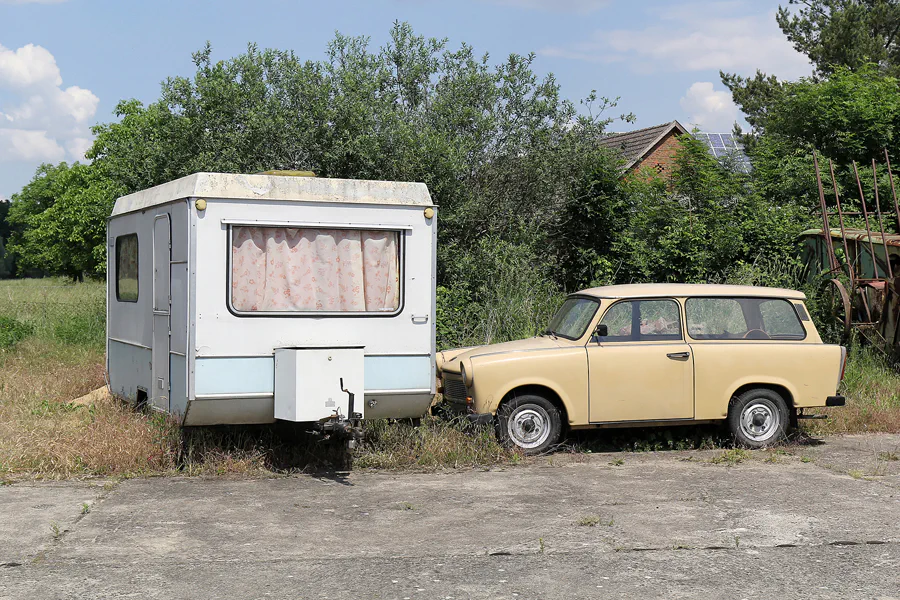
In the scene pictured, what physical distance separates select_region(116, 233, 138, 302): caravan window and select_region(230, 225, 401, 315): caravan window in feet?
5.98

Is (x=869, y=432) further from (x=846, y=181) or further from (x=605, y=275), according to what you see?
(x=846, y=181)

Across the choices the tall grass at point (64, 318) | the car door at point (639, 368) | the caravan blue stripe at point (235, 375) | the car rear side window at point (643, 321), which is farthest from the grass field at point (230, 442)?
the tall grass at point (64, 318)

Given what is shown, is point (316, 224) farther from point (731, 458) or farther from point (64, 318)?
point (64, 318)

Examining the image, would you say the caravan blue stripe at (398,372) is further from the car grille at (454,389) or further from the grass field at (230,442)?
the car grille at (454,389)

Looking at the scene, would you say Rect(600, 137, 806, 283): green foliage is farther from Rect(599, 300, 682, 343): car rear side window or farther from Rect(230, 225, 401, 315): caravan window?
Rect(230, 225, 401, 315): caravan window

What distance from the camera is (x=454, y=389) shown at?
32.9ft

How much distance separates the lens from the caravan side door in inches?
346

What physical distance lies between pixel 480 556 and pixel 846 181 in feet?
47.4

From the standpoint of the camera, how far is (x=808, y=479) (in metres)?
8.76

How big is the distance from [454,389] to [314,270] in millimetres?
2161

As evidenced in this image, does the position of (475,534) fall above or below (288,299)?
below

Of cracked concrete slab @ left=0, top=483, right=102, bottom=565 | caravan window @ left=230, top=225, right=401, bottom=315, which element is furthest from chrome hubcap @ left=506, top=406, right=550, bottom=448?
cracked concrete slab @ left=0, top=483, right=102, bottom=565

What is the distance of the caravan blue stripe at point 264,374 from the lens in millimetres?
8275

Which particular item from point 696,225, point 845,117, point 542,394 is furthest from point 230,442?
point 845,117
